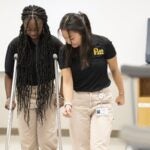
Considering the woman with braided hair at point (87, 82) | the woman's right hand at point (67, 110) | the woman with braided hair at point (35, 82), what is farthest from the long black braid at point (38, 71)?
the woman's right hand at point (67, 110)

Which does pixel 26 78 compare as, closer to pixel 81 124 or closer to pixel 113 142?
pixel 81 124

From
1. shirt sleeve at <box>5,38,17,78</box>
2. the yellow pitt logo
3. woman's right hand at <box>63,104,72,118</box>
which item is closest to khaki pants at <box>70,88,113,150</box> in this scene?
woman's right hand at <box>63,104,72,118</box>

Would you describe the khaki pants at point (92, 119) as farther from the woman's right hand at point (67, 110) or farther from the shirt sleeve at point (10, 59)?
the shirt sleeve at point (10, 59)

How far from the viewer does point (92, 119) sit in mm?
3025

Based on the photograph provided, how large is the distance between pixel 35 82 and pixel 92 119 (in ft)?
2.27

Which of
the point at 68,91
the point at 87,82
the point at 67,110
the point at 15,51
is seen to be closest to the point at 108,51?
the point at 87,82

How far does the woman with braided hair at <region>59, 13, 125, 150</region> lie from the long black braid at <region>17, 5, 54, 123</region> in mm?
396

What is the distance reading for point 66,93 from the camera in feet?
9.80

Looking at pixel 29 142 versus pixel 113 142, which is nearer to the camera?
pixel 29 142

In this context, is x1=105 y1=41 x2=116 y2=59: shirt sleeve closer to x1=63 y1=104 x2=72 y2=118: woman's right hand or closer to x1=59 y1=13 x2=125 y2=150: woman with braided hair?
x1=59 y1=13 x2=125 y2=150: woman with braided hair

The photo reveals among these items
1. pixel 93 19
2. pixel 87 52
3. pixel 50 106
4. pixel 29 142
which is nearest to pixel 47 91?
pixel 50 106

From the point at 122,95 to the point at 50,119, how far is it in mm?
687

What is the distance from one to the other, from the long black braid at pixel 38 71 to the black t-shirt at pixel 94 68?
436mm

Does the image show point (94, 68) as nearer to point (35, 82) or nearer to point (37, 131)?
point (35, 82)
